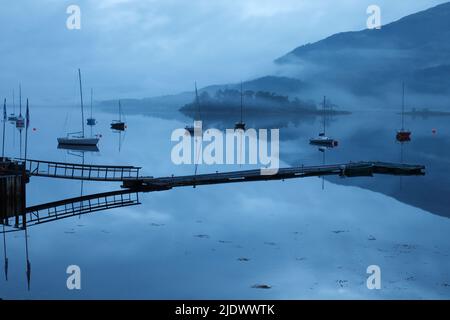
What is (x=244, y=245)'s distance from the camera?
115 ft

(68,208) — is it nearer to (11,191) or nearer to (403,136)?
(11,191)

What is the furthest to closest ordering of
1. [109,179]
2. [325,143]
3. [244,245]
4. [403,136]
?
[403,136] < [325,143] < [244,245] < [109,179]

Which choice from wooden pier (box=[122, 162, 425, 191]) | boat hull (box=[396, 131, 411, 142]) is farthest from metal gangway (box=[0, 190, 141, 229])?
boat hull (box=[396, 131, 411, 142])

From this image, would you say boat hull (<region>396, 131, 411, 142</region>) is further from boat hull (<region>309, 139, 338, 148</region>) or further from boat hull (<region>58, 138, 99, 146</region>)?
boat hull (<region>58, 138, 99, 146</region>)

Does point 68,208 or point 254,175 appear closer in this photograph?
point 68,208

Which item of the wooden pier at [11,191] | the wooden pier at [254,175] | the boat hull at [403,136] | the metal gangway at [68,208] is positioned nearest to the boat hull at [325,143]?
the boat hull at [403,136]

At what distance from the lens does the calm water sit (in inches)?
1072

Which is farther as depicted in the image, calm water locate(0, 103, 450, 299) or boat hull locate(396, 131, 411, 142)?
boat hull locate(396, 131, 411, 142)

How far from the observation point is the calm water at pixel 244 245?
27.2m

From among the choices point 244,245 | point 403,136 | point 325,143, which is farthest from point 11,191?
point 403,136

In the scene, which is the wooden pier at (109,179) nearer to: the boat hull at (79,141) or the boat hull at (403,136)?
the boat hull at (79,141)
